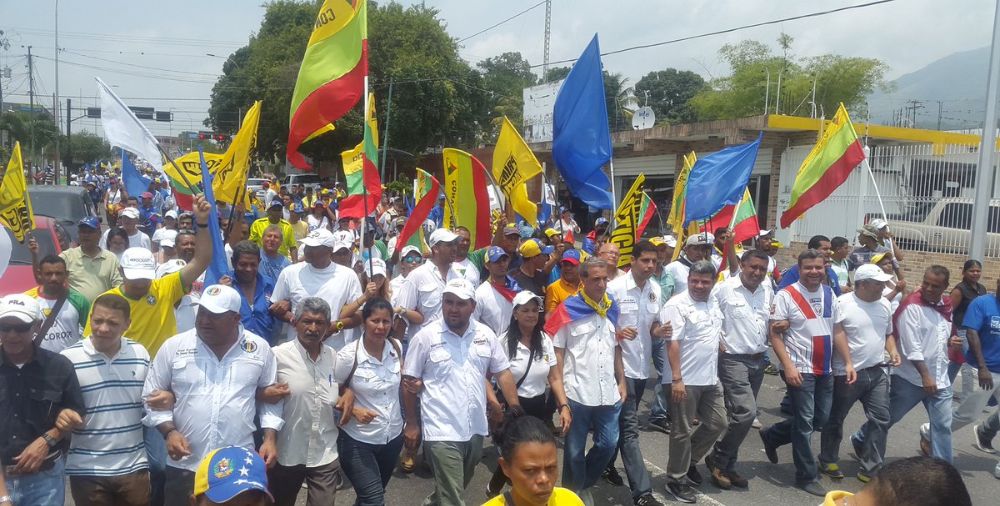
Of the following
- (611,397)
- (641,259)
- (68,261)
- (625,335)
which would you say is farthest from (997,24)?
(68,261)

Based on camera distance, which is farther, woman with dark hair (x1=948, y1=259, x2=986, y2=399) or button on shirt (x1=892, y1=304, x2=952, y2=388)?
woman with dark hair (x1=948, y1=259, x2=986, y2=399)

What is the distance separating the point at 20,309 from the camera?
3.16m

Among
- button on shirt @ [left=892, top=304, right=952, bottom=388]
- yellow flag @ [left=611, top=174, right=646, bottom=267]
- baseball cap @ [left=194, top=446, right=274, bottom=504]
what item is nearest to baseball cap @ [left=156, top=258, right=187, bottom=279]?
baseball cap @ [left=194, top=446, right=274, bottom=504]

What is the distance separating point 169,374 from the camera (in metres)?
3.43

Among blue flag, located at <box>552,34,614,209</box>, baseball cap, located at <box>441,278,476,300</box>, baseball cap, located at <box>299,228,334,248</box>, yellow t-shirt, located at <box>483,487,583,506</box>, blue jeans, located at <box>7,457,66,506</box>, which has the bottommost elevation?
blue jeans, located at <box>7,457,66,506</box>

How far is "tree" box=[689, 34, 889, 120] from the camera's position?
54.9 m

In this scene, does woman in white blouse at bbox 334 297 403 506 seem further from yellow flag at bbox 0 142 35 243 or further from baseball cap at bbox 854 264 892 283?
yellow flag at bbox 0 142 35 243

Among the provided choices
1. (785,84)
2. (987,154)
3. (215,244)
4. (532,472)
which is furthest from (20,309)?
(785,84)

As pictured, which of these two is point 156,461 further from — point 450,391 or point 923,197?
point 923,197

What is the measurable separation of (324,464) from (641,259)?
286cm

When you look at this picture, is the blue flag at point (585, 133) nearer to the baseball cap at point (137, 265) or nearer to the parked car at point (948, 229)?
the baseball cap at point (137, 265)

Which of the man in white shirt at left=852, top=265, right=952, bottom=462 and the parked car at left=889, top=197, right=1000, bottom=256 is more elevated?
the parked car at left=889, top=197, right=1000, bottom=256

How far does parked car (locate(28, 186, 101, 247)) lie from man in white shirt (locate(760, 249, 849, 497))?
922 cm

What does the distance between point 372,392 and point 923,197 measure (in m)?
12.9
